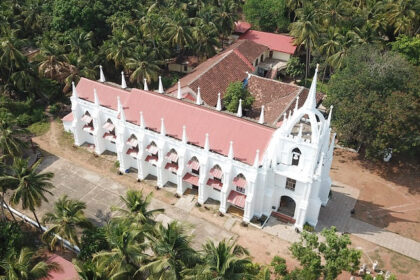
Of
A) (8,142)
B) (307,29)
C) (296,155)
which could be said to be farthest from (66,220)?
(307,29)

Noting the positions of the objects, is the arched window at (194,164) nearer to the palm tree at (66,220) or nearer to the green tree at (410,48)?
the palm tree at (66,220)

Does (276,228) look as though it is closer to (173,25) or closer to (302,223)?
(302,223)

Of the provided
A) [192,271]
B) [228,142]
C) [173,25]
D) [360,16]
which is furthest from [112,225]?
[360,16]

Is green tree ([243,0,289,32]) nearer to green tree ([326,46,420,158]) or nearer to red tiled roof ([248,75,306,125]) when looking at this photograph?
red tiled roof ([248,75,306,125])

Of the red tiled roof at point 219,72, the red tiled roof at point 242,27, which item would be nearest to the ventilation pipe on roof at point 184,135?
the red tiled roof at point 219,72

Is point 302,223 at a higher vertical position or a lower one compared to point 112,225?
lower

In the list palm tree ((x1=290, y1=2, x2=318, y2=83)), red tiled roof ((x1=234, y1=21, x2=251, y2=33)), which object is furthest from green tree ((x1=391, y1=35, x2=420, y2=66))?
red tiled roof ((x1=234, y1=21, x2=251, y2=33))
